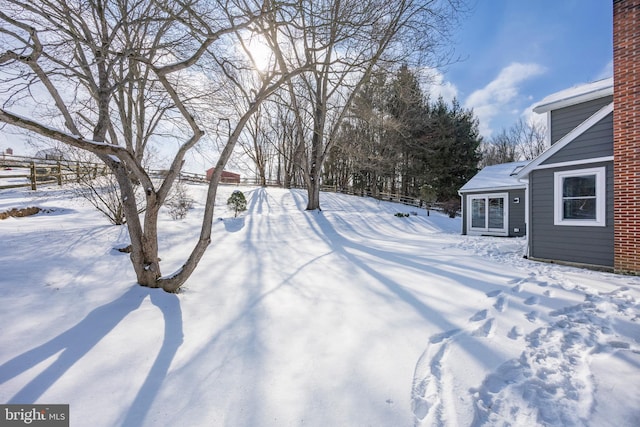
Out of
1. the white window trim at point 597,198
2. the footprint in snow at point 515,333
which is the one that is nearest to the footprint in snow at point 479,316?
the footprint in snow at point 515,333

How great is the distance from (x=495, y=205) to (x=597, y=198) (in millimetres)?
7003

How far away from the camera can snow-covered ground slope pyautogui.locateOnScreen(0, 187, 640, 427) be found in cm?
204

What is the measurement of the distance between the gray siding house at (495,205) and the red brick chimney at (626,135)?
6.16 metres

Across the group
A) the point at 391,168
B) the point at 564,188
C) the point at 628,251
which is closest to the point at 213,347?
the point at 628,251

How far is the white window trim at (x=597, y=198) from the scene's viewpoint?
6.10m

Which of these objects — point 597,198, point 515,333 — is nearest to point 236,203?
point 515,333

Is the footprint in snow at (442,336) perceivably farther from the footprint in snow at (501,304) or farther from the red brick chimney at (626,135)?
the red brick chimney at (626,135)

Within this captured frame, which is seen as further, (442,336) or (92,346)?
(442,336)

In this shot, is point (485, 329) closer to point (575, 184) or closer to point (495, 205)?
point (575, 184)

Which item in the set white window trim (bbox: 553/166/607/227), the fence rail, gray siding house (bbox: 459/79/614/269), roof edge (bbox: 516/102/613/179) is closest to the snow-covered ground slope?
gray siding house (bbox: 459/79/614/269)

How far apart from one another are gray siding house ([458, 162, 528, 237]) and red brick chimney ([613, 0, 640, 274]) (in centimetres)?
616

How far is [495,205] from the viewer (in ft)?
42.3

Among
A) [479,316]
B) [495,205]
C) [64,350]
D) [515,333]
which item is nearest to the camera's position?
[64,350]

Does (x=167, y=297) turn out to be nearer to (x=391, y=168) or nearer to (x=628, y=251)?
(x=628, y=251)
